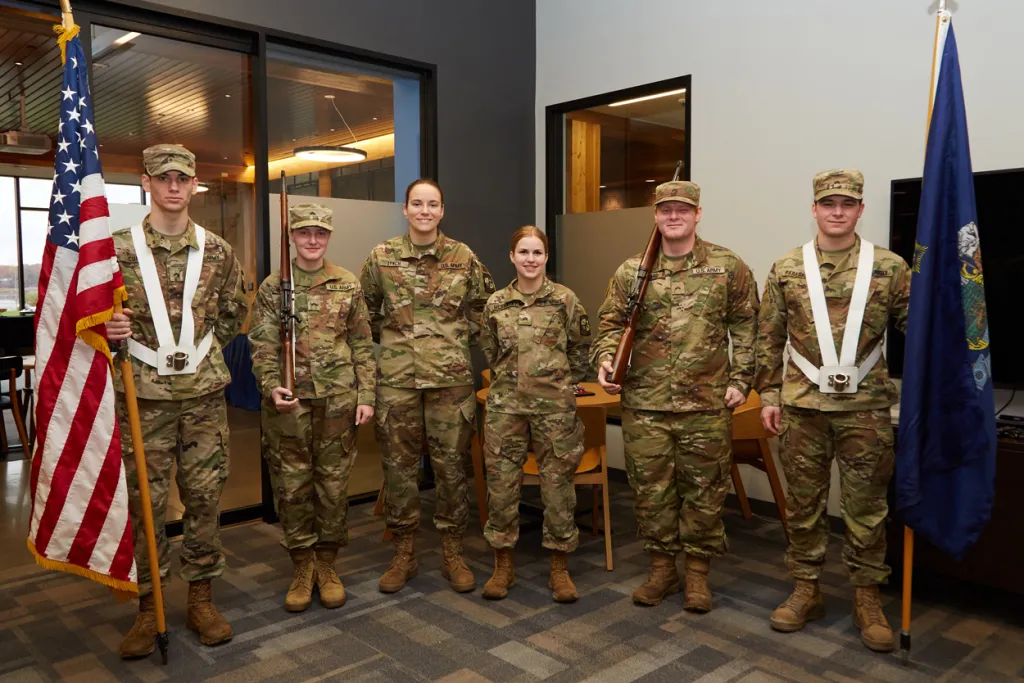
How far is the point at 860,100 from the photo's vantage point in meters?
3.89

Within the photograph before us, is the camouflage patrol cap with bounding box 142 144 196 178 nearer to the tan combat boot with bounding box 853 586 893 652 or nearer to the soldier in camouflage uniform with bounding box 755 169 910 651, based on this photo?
the soldier in camouflage uniform with bounding box 755 169 910 651

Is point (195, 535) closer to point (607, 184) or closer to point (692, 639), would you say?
point (692, 639)

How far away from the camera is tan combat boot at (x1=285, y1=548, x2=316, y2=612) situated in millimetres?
3078

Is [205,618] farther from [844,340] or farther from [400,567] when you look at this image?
[844,340]

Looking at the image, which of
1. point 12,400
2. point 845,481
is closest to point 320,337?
point 845,481

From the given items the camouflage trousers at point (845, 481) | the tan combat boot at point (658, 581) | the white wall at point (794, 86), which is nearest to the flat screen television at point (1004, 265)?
the white wall at point (794, 86)

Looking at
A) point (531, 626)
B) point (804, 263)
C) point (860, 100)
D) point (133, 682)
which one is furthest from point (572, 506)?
point (860, 100)

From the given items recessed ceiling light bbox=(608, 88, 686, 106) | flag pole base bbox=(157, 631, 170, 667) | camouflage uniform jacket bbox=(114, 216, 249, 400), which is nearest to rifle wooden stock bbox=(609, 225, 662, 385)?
camouflage uniform jacket bbox=(114, 216, 249, 400)

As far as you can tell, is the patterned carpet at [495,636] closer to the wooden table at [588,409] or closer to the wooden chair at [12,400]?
→ the wooden table at [588,409]

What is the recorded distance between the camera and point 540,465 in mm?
3217

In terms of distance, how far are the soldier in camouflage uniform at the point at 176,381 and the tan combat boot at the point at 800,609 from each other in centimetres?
202

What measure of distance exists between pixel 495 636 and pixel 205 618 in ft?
3.47

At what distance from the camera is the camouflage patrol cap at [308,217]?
120 inches

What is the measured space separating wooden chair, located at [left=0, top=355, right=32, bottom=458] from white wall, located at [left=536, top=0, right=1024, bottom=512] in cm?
472
